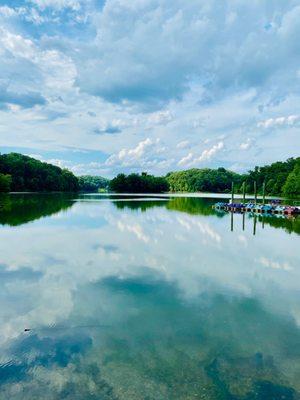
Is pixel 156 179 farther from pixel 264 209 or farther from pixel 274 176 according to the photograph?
pixel 264 209

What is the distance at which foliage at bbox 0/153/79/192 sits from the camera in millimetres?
107400

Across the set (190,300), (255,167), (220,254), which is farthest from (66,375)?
(255,167)

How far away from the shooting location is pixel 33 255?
727 inches

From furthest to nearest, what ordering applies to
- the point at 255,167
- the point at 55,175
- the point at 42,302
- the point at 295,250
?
the point at 255,167 → the point at 55,175 → the point at 295,250 → the point at 42,302

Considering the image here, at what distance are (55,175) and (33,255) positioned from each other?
11553 centimetres

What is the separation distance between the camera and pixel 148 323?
A: 9734mm

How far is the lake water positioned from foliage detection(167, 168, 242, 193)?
149 meters

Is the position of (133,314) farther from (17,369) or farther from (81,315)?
(17,369)

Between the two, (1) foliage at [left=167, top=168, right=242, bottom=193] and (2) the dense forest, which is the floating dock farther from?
(1) foliage at [left=167, top=168, right=242, bottom=193]

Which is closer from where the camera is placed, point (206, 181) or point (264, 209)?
point (264, 209)

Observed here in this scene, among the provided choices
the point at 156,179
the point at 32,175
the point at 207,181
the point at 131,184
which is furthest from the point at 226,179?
the point at 32,175

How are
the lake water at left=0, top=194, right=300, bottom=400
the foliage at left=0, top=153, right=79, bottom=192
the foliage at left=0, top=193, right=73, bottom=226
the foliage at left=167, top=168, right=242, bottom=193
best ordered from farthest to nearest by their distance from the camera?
the foliage at left=167, top=168, right=242, bottom=193 < the foliage at left=0, top=153, right=79, bottom=192 < the foliage at left=0, top=193, right=73, bottom=226 < the lake water at left=0, top=194, right=300, bottom=400

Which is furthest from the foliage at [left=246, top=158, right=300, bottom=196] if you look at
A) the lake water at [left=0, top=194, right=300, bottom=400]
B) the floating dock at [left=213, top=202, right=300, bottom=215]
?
the lake water at [left=0, top=194, right=300, bottom=400]

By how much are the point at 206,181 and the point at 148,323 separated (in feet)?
527
